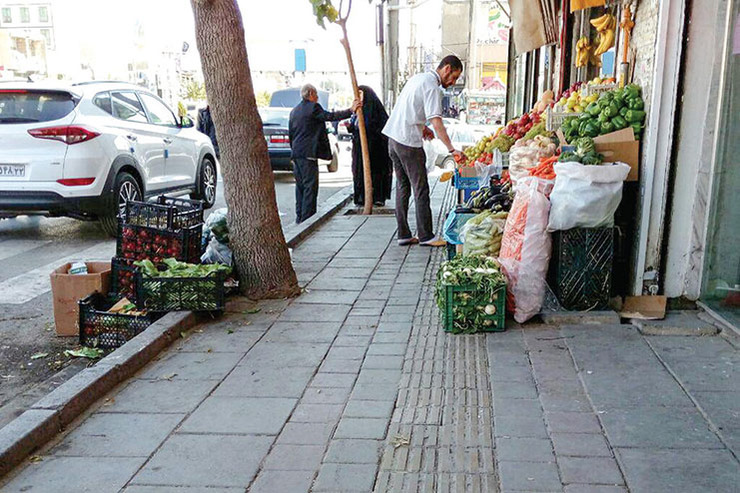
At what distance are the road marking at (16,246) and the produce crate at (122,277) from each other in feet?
10.8

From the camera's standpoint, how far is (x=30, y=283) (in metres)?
6.40

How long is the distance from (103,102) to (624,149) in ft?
21.2

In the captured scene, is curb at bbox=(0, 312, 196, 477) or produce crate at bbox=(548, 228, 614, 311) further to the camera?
produce crate at bbox=(548, 228, 614, 311)

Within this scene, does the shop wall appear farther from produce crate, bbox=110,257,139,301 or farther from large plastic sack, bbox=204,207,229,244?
produce crate, bbox=110,257,139,301

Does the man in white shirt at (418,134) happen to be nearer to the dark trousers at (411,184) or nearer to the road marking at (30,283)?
the dark trousers at (411,184)

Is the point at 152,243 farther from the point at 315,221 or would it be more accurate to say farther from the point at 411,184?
the point at 315,221

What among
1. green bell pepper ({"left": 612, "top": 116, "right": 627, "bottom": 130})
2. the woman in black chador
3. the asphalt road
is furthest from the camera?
the woman in black chador

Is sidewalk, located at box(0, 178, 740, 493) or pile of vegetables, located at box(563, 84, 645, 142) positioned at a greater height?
pile of vegetables, located at box(563, 84, 645, 142)

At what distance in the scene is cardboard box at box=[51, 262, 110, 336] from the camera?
4895mm

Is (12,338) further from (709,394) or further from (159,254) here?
(709,394)

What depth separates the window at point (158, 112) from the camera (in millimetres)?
9539

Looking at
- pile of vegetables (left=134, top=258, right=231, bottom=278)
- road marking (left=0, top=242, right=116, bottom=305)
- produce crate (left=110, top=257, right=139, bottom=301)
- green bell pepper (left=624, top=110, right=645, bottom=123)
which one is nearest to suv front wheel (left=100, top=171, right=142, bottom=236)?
road marking (left=0, top=242, right=116, bottom=305)

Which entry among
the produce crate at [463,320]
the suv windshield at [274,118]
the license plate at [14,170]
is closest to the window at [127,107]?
the license plate at [14,170]

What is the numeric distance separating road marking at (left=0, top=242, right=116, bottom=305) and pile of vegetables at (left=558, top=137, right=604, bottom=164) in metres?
4.75
